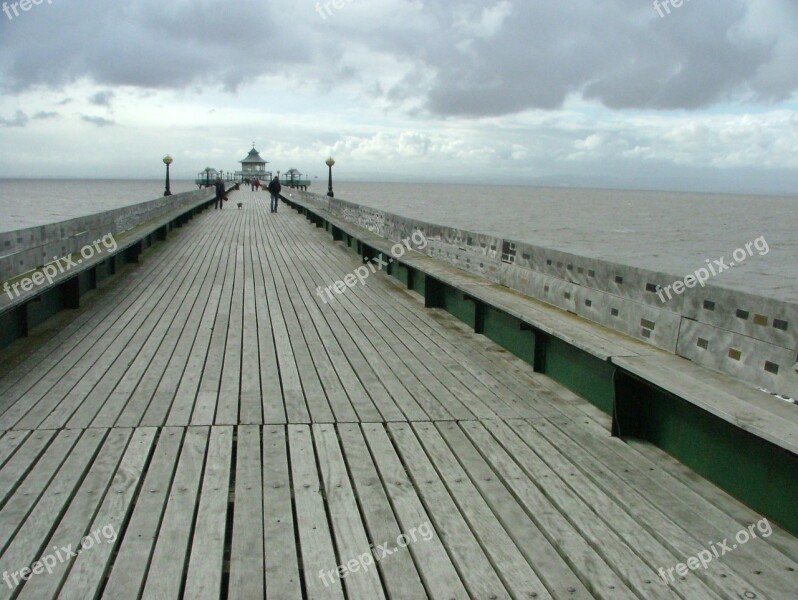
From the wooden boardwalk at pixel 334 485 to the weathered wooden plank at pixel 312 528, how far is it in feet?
0.04

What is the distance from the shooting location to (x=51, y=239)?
9484 mm

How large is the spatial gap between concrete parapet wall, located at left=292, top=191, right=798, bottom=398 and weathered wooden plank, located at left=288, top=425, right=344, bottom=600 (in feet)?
8.06

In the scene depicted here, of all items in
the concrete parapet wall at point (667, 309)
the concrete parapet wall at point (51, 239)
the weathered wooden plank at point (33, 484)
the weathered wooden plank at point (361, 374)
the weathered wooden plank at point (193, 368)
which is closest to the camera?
the weathered wooden plank at point (33, 484)

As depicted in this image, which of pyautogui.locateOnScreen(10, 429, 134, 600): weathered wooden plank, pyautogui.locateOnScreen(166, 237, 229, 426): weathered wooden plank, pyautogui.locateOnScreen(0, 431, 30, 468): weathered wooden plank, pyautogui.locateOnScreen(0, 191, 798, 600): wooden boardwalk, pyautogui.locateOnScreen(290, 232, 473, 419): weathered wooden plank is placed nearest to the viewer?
pyautogui.locateOnScreen(10, 429, 134, 600): weathered wooden plank

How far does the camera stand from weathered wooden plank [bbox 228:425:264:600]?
119 inches

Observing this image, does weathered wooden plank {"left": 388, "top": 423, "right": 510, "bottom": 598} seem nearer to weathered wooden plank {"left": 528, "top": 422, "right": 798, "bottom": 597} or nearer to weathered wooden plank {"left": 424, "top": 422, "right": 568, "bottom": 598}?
weathered wooden plank {"left": 424, "top": 422, "right": 568, "bottom": 598}

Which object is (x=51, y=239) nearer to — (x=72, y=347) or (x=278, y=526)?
(x=72, y=347)

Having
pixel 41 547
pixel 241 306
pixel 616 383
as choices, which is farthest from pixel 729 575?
pixel 241 306

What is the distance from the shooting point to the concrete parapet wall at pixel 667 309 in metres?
4.05

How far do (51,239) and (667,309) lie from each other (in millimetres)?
7591

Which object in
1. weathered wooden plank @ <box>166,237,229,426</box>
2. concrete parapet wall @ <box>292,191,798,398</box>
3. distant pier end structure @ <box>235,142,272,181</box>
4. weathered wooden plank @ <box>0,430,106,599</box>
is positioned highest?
distant pier end structure @ <box>235,142,272,181</box>

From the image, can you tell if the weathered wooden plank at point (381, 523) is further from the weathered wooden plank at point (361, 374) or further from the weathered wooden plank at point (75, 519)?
the weathered wooden plank at point (75, 519)

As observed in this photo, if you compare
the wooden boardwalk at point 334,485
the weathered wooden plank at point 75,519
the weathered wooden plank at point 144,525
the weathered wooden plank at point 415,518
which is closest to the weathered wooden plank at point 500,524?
the wooden boardwalk at point 334,485

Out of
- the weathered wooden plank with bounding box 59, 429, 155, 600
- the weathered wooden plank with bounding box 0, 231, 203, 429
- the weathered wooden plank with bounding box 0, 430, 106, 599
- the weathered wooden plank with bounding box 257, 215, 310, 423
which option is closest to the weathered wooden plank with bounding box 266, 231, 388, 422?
the weathered wooden plank with bounding box 257, 215, 310, 423
